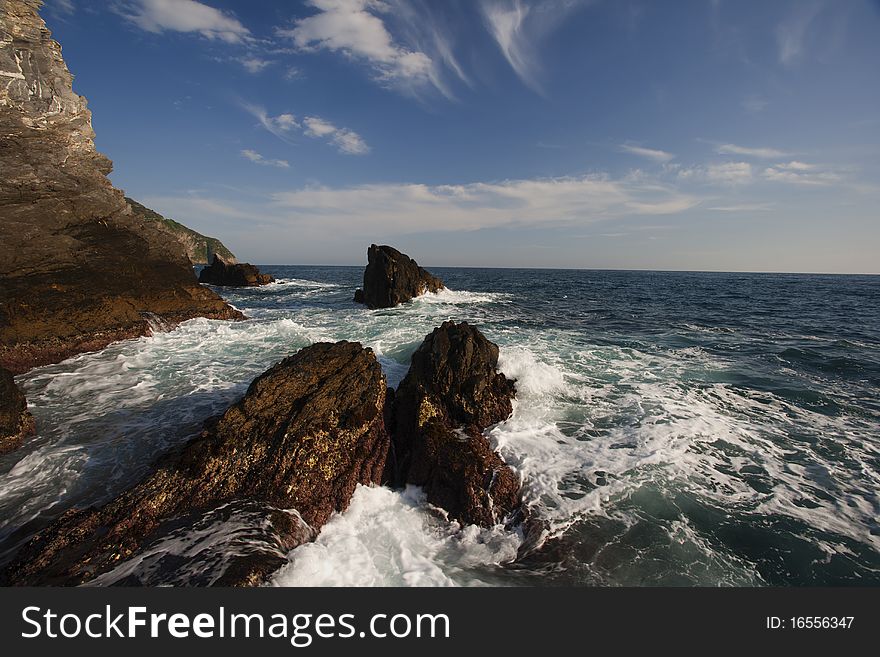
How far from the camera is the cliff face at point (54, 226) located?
13.1m

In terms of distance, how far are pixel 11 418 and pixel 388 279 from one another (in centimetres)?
2600

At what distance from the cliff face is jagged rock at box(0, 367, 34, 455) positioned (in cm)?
534

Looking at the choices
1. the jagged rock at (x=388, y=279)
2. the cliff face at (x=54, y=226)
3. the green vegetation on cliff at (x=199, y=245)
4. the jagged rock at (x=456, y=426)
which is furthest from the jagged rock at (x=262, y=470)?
the green vegetation on cliff at (x=199, y=245)

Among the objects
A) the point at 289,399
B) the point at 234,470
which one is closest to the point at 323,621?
the point at 234,470

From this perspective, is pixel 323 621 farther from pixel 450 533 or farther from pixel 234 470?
pixel 234 470

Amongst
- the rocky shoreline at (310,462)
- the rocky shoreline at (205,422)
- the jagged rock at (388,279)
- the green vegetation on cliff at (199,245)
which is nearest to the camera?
the rocky shoreline at (310,462)

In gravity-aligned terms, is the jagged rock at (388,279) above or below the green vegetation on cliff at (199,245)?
below

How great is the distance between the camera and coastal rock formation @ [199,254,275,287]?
5019 cm

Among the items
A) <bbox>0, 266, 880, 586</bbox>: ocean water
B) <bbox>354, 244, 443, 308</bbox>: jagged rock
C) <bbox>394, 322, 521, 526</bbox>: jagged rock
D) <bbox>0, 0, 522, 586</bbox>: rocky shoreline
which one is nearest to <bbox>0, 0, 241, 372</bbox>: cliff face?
<bbox>0, 0, 522, 586</bbox>: rocky shoreline

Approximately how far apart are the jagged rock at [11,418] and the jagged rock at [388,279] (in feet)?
80.3

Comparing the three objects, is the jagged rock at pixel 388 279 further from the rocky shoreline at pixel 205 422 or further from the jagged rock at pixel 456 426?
the jagged rock at pixel 456 426

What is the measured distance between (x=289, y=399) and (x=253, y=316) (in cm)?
1996

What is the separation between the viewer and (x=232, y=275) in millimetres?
50406

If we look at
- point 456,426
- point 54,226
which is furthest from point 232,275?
point 456,426
